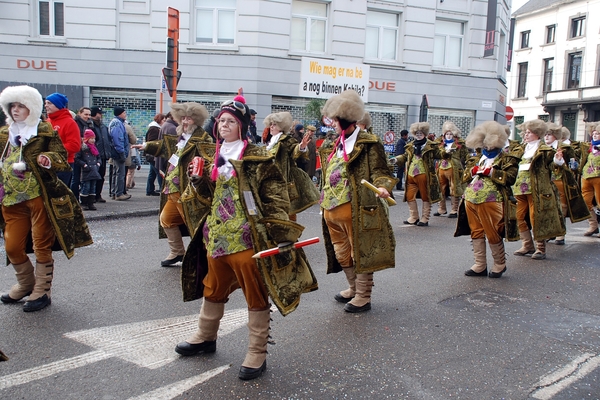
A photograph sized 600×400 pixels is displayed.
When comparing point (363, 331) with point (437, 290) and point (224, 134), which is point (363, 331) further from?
point (224, 134)

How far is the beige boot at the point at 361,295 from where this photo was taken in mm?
5137

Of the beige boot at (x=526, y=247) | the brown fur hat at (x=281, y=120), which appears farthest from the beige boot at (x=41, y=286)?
the beige boot at (x=526, y=247)

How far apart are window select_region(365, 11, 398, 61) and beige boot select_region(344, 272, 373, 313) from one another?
55.5 feet

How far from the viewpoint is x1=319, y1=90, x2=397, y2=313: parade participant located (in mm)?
4934

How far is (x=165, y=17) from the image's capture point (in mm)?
18250

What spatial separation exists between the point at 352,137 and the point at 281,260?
1836 millimetres

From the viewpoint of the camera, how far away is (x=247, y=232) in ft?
11.8

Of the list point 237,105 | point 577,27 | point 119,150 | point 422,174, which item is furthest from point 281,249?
point 577,27

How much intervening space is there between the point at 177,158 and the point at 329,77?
1282 centimetres

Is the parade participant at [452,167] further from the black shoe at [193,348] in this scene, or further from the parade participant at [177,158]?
the black shoe at [193,348]

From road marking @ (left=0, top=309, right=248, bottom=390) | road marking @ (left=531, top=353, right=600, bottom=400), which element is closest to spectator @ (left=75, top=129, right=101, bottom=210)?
road marking @ (left=0, top=309, right=248, bottom=390)

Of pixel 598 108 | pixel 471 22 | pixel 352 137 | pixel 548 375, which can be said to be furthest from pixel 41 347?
pixel 598 108

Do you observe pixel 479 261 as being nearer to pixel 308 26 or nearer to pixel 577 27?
pixel 308 26

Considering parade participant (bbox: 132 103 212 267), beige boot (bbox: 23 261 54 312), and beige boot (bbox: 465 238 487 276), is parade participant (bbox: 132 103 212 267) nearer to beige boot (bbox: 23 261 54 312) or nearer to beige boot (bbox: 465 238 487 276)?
beige boot (bbox: 23 261 54 312)
